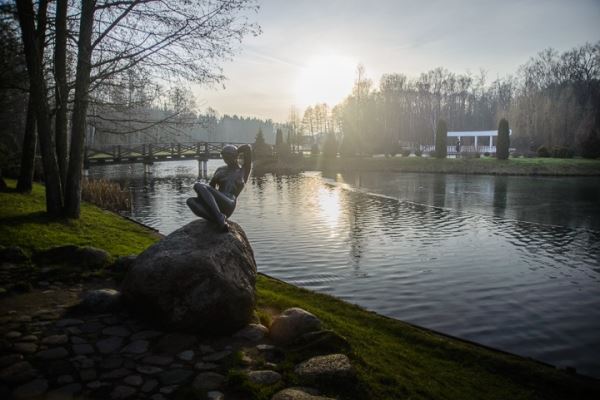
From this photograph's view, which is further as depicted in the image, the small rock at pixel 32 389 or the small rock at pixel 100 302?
the small rock at pixel 100 302

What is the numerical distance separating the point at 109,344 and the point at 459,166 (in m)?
38.9

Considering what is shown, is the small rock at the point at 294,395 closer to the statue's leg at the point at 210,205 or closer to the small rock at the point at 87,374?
the small rock at the point at 87,374

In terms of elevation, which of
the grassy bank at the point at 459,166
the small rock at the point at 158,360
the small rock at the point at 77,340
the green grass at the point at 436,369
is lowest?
the green grass at the point at 436,369

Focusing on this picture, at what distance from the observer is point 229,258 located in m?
5.23

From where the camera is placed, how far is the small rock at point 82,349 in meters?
4.06

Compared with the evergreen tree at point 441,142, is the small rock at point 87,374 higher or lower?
lower

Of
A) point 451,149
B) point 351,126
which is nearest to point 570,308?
point 351,126

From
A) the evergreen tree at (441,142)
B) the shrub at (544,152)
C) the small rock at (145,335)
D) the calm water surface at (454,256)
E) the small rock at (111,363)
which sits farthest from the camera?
A: the evergreen tree at (441,142)

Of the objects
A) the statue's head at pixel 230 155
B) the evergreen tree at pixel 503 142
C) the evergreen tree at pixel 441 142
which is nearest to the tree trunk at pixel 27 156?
the statue's head at pixel 230 155

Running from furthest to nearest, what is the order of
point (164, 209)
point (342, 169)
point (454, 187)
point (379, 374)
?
point (342, 169) → point (454, 187) → point (164, 209) → point (379, 374)

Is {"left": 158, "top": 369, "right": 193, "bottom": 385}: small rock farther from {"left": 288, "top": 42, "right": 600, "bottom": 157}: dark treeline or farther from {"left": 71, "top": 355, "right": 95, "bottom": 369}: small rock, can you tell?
{"left": 288, "top": 42, "right": 600, "bottom": 157}: dark treeline

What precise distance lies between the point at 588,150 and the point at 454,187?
21.5 metres

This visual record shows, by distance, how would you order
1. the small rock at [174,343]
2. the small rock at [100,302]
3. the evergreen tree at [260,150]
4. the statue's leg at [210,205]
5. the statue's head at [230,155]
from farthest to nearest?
1. the evergreen tree at [260,150]
2. the statue's head at [230,155]
3. the statue's leg at [210,205]
4. the small rock at [100,302]
5. the small rock at [174,343]

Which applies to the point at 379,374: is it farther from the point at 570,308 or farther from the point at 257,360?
the point at 570,308
